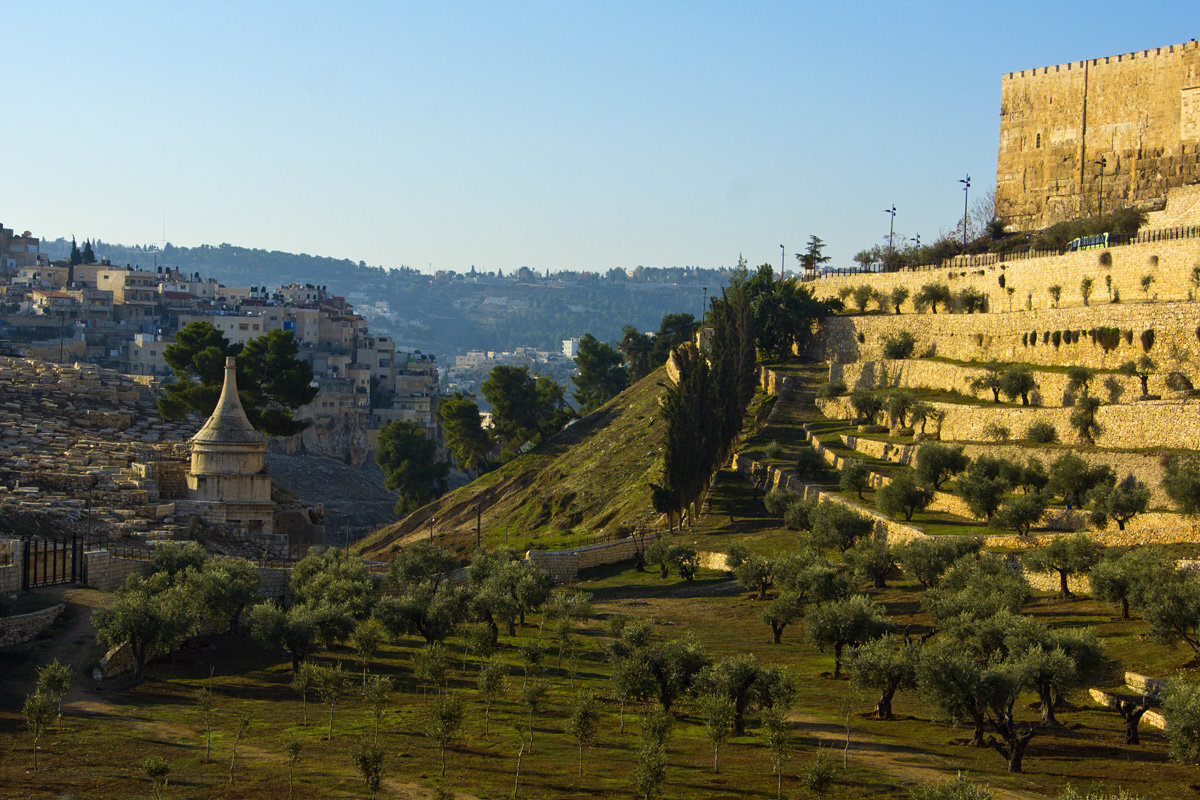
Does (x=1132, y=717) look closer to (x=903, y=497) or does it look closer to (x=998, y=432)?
(x=903, y=497)

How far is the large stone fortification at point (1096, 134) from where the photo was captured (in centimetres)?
6397

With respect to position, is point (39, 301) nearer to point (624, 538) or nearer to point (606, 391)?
point (606, 391)

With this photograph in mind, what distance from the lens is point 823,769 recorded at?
21609mm

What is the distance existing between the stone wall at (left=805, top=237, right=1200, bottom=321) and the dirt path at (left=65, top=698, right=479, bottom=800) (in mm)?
35863

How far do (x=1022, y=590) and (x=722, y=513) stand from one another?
19933 millimetres

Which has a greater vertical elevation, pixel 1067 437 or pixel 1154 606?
pixel 1067 437

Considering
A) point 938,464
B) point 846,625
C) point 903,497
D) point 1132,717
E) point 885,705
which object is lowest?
point 885,705

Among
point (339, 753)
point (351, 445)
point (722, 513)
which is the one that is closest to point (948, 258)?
point (722, 513)

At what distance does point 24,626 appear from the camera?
32531 millimetres

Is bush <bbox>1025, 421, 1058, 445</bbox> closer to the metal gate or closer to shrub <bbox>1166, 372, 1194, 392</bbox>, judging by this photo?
shrub <bbox>1166, 372, 1194, 392</bbox>

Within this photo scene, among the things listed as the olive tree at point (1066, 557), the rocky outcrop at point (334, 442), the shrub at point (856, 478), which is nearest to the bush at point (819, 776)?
the olive tree at point (1066, 557)

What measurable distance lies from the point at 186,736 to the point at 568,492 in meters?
39.7

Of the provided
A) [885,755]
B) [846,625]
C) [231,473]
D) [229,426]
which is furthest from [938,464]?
[229,426]

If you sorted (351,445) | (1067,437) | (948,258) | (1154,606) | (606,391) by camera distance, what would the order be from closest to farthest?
(1154,606) → (1067,437) → (948,258) → (606,391) → (351,445)
